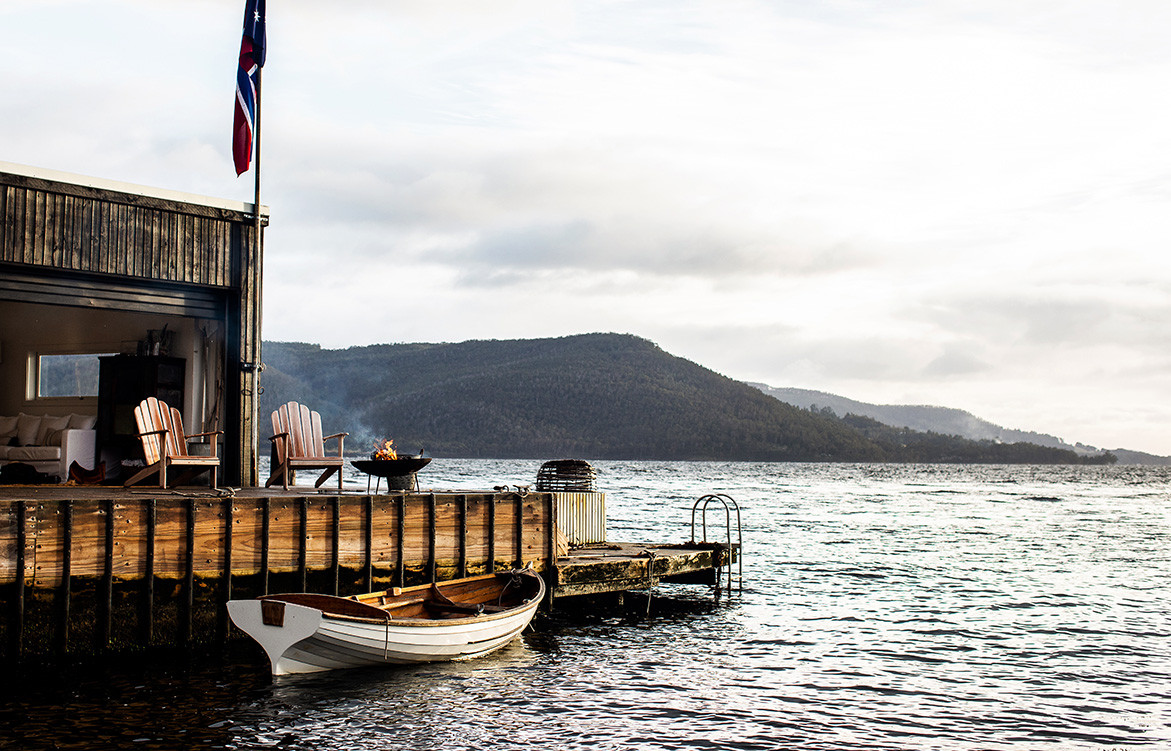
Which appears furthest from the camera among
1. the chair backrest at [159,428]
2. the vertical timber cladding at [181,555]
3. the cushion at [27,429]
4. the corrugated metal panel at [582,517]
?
the cushion at [27,429]

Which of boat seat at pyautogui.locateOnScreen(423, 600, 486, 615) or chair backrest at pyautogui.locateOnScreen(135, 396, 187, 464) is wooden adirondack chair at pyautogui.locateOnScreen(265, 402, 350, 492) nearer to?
chair backrest at pyautogui.locateOnScreen(135, 396, 187, 464)

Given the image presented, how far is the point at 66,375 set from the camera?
18375mm

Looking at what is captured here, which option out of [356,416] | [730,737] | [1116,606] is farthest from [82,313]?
[356,416]

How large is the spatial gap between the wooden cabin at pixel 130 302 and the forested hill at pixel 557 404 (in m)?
118

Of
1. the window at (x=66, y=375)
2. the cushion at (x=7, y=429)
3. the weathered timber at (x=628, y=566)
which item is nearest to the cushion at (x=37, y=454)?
the cushion at (x=7, y=429)

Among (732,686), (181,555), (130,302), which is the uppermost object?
(130,302)

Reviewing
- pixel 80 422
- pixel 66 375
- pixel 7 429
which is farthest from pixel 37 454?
pixel 66 375

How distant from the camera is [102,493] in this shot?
36.8 feet

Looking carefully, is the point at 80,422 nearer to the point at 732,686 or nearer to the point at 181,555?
the point at 181,555

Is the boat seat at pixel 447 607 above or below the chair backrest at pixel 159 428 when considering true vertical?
below

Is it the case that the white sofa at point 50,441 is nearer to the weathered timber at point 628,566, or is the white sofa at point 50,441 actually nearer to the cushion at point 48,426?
the cushion at point 48,426

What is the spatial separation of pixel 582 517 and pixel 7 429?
9529 mm

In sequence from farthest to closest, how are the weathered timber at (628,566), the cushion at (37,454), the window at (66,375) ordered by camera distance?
1. the window at (66,375)
2. the cushion at (37,454)
3. the weathered timber at (628,566)

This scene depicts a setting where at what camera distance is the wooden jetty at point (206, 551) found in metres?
9.58
